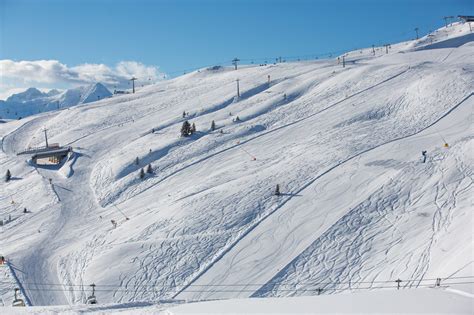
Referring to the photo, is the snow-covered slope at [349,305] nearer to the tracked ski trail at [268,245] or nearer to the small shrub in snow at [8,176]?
the tracked ski trail at [268,245]

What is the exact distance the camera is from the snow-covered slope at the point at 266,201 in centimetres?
2256

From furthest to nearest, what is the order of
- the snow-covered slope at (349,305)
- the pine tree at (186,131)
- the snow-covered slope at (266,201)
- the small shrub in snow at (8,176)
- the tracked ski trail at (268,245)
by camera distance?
1. the pine tree at (186,131)
2. the small shrub in snow at (8,176)
3. the snow-covered slope at (266,201)
4. the tracked ski trail at (268,245)
5. the snow-covered slope at (349,305)

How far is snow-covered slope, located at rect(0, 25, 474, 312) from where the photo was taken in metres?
22.6

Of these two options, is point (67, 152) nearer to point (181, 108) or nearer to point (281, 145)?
point (181, 108)

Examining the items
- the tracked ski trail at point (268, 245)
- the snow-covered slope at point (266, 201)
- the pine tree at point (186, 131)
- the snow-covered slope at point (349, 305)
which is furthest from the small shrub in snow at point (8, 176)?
the snow-covered slope at point (349, 305)

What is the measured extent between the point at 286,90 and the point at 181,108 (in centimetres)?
1409

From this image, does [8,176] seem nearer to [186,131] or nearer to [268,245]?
[186,131]

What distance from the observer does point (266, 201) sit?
2892 centimetres

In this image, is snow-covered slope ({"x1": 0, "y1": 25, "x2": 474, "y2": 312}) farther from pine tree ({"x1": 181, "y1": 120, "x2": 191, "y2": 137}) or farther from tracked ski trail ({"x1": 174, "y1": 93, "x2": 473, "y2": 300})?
pine tree ({"x1": 181, "y1": 120, "x2": 191, "y2": 137})

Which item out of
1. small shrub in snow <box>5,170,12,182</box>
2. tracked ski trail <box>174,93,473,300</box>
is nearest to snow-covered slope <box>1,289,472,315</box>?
tracked ski trail <box>174,93,473,300</box>

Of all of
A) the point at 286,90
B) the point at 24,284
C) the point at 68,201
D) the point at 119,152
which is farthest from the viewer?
the point at 286,90

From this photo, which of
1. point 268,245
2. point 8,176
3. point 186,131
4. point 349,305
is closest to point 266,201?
point 268,245

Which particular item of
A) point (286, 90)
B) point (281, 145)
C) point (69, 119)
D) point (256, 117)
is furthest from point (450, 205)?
point (69, 119)

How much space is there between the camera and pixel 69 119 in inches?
2665
